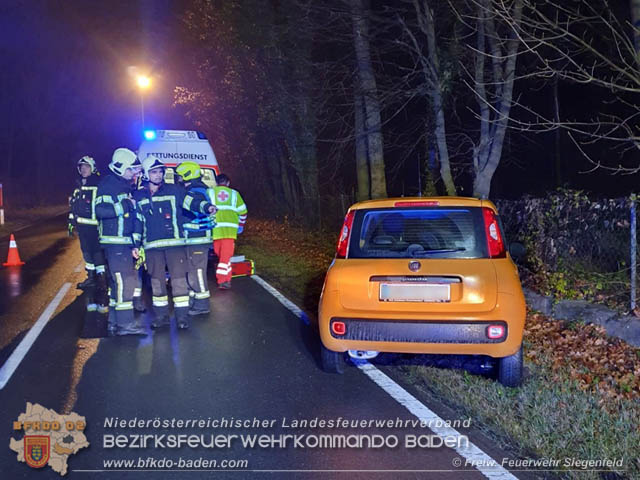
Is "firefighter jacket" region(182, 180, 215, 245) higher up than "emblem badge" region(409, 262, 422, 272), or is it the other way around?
"firefighter jacket" region(182, 180, 215, 245)

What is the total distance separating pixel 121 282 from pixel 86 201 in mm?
1748

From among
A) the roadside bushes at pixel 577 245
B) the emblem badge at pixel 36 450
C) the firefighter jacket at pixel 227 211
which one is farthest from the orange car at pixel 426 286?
the firefighter jacket at pixel 227 211

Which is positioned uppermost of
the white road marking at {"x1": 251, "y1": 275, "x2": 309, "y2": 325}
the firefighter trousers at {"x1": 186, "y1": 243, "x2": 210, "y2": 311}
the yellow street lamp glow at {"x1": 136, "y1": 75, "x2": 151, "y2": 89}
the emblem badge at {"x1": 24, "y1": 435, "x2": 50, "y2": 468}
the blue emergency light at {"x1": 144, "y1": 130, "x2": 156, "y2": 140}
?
the yellow street lamp glow at {"x1": 136, "y1": 75, "x2": 151, "y2": 89}

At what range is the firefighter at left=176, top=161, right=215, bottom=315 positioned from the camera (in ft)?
25.4

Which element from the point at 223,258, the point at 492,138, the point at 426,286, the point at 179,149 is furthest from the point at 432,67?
the point at 426,286

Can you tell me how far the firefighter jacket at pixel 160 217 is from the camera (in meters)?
7.54

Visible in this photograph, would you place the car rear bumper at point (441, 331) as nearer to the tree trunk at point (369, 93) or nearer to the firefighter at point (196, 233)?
the firefighter at point (196, 233)

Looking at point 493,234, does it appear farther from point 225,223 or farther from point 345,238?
point 225,223

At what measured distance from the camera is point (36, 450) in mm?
4281

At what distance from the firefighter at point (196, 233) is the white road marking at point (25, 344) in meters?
1.90

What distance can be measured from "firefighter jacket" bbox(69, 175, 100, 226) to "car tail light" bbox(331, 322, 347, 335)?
4.62 metres

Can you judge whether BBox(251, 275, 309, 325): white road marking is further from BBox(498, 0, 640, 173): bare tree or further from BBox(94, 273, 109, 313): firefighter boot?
BBox(498, 0, 640, 173): bare tree

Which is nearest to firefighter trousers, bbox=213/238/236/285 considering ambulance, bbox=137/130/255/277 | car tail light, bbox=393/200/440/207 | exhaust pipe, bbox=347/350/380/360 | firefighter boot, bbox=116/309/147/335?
ambulance, bbox=137/130/255/277

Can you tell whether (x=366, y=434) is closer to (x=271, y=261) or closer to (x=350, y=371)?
(x=350, y=371)
